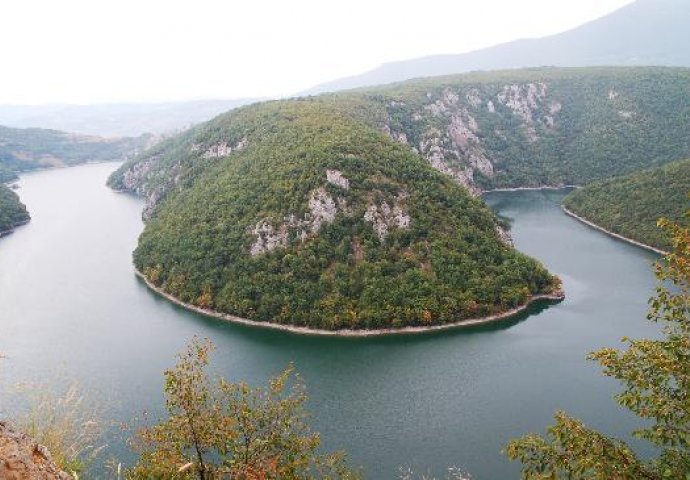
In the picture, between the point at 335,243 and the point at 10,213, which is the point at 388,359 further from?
the point at 10,213

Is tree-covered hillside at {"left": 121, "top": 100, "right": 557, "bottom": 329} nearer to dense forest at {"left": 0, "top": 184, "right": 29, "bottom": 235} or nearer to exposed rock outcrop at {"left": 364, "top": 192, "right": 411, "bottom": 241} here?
exposed rock outcrop at {"left": 364, "top": 192, "right": 411, "bottom": 241}

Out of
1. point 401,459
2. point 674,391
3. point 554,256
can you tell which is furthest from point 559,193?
point 674,391

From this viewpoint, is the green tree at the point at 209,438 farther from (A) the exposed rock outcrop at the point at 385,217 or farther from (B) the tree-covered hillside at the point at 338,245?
(A) the exposed rock outcrop at the point at 385,217

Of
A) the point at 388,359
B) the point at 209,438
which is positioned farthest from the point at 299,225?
the point at 209,438

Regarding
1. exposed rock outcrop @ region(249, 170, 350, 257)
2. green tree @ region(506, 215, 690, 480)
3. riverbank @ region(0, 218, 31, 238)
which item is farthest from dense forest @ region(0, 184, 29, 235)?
green tree @ region(506, 215, 690, 480)

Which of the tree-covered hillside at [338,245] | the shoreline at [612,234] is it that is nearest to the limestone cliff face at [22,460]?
the tree-covered hillside at [338,245]

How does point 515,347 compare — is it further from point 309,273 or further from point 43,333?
point 43,333
